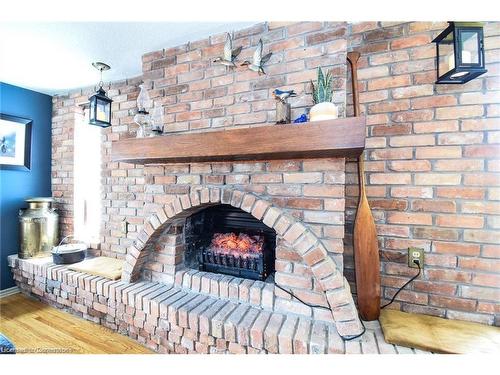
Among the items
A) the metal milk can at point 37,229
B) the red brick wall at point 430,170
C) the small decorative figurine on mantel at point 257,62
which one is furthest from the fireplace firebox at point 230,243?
the metal milk can at point 37,229

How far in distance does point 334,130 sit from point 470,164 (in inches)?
34.1

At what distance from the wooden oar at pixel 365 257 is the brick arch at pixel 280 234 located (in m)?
0.15

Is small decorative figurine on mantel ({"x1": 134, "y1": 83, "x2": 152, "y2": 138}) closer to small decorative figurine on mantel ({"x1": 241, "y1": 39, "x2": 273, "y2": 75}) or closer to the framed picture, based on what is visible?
small decorative figurine on mantel ({"x1": 241, "y1": 39, "x2": 273, "y2": 75})

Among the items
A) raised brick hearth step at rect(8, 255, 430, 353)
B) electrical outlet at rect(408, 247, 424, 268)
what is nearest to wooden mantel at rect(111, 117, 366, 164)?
electrical outlet at rect(408, 247, 424, 268)

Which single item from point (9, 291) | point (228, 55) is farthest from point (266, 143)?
point (9, 291)

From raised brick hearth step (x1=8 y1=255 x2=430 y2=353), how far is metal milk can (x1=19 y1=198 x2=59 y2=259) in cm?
36

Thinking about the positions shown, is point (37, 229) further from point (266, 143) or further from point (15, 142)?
point (266, 143)

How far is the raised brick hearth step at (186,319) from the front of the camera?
1.16m

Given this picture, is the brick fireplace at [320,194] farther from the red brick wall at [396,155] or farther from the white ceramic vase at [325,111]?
the white ceramic vase at [325,111]

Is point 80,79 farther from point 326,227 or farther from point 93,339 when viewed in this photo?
point 326,227

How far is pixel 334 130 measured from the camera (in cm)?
108

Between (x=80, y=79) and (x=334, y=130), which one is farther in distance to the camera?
(x=80, y=79)

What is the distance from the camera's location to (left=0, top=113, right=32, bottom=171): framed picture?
2332 mm
